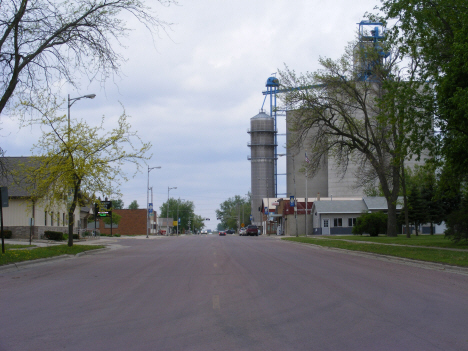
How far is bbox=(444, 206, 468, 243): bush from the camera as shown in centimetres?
2605

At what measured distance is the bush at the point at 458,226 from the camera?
26047 millimetres

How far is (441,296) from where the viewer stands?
10.2 meters

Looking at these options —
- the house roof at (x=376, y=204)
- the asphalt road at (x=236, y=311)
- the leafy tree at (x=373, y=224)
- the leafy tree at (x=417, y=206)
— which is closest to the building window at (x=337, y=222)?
the house roof at (x=376, y=204)

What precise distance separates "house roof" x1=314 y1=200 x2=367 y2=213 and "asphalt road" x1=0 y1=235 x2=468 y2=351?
49.2m

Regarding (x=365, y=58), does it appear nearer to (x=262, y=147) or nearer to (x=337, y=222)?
(x=337, y=222)

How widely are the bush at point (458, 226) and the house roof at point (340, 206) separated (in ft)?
116

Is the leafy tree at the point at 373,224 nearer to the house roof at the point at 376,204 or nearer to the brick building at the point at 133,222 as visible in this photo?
the house roof at the point at 376,204

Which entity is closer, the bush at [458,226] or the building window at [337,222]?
the bush at [458,226]

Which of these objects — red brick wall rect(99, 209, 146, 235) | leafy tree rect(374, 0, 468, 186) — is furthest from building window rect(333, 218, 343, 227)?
red brick wall rect(99, 209, 146, 235)

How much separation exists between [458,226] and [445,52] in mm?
10127

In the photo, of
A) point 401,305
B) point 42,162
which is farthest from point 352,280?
point 42,162

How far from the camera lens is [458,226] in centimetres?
2686

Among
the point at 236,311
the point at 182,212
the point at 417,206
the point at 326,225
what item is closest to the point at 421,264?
the point at 236,311

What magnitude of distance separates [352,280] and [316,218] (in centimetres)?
5294
